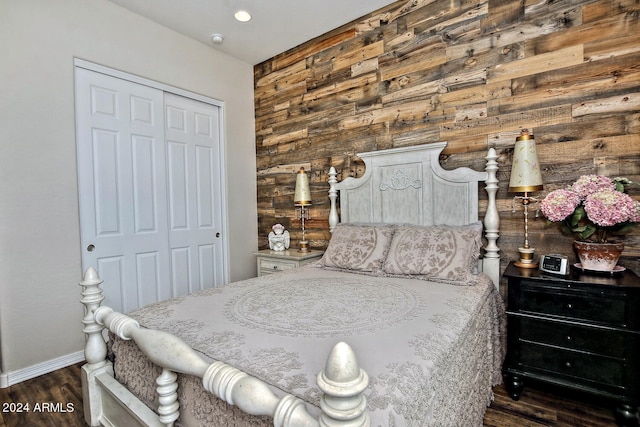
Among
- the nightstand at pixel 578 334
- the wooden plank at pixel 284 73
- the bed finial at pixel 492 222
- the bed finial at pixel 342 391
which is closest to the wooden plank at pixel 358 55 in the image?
the wooden plank at pixel 284 73

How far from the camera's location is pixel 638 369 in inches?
64.1

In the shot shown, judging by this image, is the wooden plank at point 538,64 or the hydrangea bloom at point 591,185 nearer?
→ the hydrangea bloom at point 591,185

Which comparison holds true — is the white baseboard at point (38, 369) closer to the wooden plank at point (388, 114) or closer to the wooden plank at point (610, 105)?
the wooden plank at point (388, 114)

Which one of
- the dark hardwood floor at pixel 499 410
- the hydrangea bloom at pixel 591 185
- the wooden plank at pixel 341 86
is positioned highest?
the wooden plank at pixel 341 86

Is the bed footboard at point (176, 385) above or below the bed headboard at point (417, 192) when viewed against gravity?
below

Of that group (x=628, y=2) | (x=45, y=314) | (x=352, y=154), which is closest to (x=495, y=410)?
(x=352, y=154)

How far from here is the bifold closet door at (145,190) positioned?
2.67m

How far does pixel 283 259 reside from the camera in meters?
3.15

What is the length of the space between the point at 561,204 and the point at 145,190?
3212mm

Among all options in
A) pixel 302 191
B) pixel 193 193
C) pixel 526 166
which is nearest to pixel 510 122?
pixel 526 166

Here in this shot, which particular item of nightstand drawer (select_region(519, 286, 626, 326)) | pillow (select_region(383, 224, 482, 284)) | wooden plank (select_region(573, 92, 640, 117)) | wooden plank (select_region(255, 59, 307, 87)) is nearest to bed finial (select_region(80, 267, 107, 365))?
pillow (select_region(383, 224, 482, 284))

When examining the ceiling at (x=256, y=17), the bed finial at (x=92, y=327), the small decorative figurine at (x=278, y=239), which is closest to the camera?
the bed finial at (x=92, y=327)

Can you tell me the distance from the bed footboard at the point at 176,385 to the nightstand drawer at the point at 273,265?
1729mm

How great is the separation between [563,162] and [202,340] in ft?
7.85
